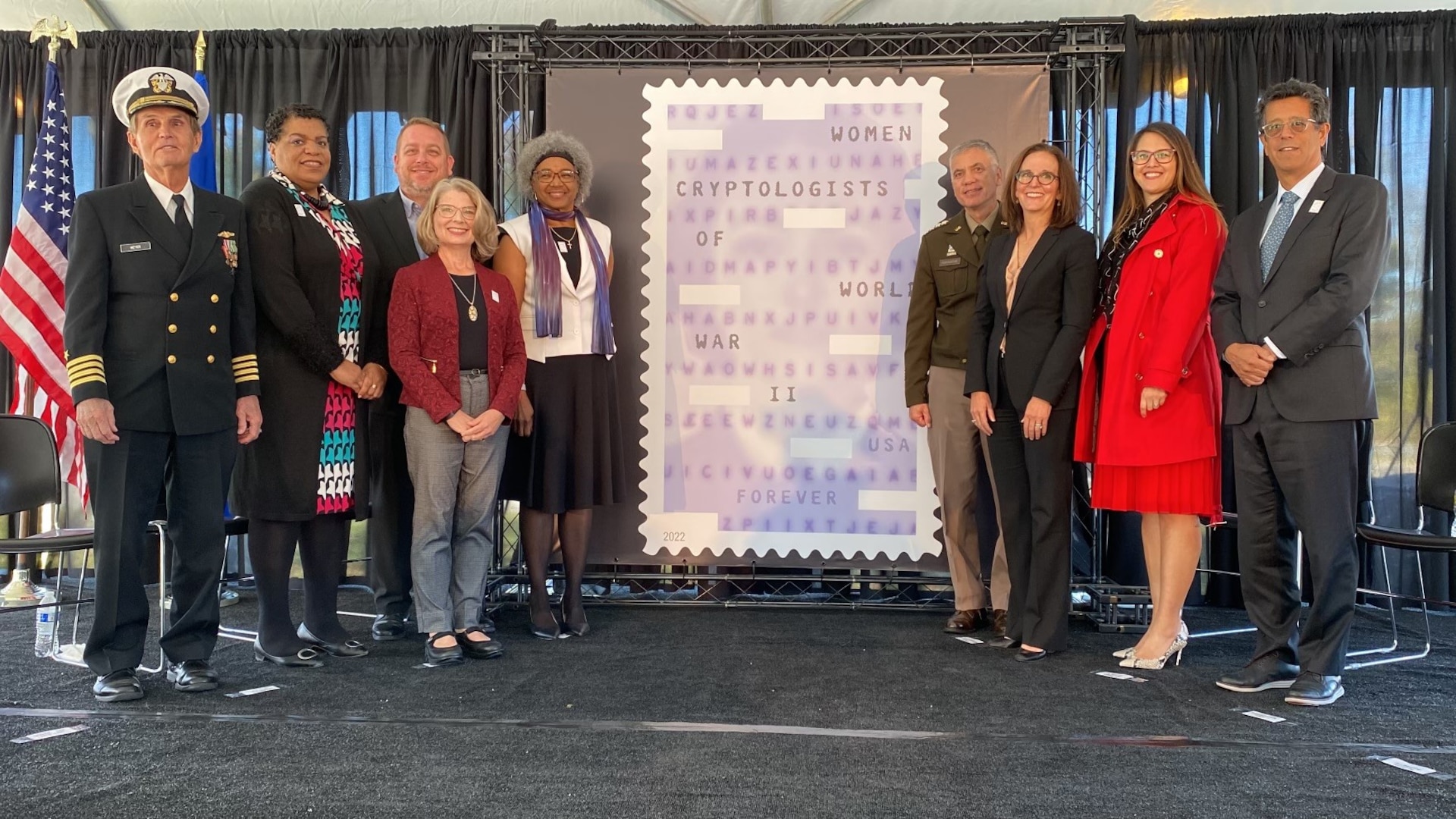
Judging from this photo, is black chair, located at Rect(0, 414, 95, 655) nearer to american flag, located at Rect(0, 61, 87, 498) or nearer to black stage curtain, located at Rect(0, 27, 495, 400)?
american flag, located at Rect(0, 61, 87, 498)

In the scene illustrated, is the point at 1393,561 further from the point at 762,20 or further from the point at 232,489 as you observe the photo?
the point at 232,489

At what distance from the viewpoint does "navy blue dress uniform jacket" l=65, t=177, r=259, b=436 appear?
2564mm

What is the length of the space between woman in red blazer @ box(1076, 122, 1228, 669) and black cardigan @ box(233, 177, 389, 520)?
94.8 inches

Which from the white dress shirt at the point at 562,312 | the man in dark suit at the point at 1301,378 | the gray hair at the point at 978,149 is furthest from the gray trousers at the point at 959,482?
the white dress shirt at the point at 562,312

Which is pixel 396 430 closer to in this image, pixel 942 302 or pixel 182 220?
pixel 182 220

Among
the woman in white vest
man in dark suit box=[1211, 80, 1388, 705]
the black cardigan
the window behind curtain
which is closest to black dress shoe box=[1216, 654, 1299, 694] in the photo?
man in dark suit box=[1211, 80, 1388, 705]

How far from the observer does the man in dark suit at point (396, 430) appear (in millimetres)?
3498

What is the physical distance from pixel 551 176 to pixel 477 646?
5.41 feet

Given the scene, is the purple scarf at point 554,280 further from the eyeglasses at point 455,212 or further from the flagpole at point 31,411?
the flagpole at point 31,411

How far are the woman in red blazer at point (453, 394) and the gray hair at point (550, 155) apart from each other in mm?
→ 403

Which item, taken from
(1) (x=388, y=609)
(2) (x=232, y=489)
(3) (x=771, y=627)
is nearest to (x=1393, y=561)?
(3) (x=771, y=627)

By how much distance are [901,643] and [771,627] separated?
525 millimetres

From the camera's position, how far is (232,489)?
3115 millimetres

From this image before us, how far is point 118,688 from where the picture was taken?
2652mm
